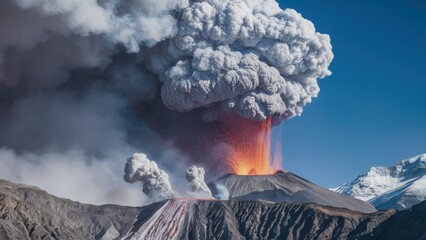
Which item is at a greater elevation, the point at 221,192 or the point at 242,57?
the point at 242,57

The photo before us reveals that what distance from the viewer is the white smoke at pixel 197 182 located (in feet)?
258

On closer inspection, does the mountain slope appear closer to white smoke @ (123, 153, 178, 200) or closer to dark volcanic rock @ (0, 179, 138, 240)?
dark volcanic rock @ (0, 179, 138, 240)

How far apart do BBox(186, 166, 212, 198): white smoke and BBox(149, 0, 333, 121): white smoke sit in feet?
22.8

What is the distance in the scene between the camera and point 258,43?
265 ft

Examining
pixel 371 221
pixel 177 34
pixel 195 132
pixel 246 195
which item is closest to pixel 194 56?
pixel 177 34

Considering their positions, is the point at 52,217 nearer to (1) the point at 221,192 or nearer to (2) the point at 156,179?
(2) the point at 156,179

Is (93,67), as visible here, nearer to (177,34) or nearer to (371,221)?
(177,34)

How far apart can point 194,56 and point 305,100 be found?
45.1 feet

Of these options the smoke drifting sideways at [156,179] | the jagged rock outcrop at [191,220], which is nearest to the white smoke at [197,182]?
the smoke drifting sideways at [156,179]

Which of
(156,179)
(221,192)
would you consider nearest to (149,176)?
(156,179)

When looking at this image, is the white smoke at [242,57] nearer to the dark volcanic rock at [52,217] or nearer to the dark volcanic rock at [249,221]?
the dark volcanic rock at [249,221]

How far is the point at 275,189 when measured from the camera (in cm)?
8325

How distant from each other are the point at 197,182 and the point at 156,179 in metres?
4.33

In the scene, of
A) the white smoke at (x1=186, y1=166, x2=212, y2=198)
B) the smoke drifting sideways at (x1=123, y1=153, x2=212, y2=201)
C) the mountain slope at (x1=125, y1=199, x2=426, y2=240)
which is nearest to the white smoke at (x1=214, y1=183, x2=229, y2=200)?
the white smoke at (x1=186, y1=166, x2=212, y2=198)
